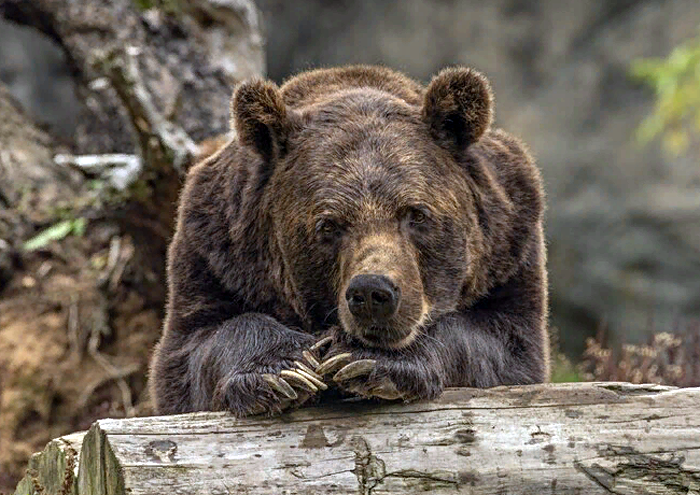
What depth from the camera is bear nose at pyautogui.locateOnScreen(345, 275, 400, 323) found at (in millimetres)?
3721

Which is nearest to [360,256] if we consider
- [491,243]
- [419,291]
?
[419,291]

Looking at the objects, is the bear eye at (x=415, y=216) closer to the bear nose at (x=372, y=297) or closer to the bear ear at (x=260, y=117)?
the bear nose at (x=372, y=297)

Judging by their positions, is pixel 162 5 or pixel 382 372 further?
pixel 162 5

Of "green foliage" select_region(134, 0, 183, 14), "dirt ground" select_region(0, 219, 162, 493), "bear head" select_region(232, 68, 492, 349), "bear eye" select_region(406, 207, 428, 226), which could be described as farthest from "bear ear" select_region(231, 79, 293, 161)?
"green foliage" select_region(134, 0, 183, 14)

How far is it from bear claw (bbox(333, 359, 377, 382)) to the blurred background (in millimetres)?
2649

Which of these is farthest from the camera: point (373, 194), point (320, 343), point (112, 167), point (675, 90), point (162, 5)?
point (675, 90)

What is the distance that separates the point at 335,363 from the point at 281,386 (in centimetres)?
21

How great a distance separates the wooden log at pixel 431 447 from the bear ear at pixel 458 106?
123 centimetres

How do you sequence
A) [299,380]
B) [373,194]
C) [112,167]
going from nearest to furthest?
[299,380], [373,194], [112,167]

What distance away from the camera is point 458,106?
4414mm

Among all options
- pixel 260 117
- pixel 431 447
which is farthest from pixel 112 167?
pixel 431 447

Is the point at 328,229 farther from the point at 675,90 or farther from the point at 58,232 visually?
the point at 675,90

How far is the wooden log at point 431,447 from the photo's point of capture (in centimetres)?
350

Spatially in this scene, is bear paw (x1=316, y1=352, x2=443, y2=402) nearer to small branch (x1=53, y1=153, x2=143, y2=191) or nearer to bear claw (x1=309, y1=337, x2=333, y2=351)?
bear claw (x1=309, y1=337, x2=333, y2=351)
